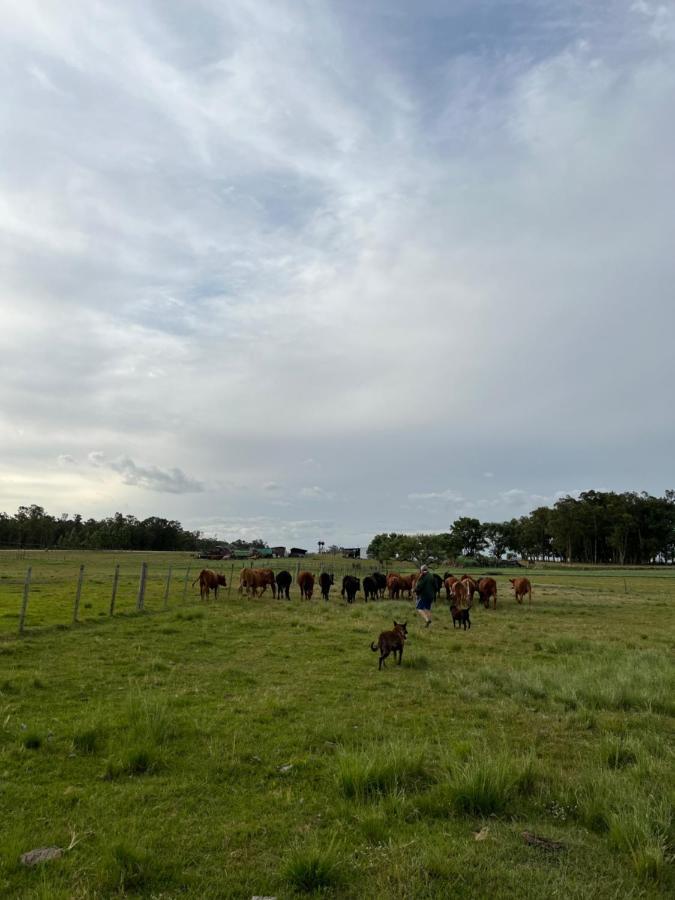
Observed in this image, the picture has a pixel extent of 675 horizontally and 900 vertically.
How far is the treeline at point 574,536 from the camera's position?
117625 millimetres

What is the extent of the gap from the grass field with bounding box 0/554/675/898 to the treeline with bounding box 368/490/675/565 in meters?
110

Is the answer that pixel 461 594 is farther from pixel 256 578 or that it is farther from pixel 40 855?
pixel 40 855

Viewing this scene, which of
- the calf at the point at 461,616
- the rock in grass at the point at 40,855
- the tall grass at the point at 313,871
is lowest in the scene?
the rock in grass at the point at 40,855

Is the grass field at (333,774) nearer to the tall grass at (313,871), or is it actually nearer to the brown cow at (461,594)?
the tall grass at (313,871)

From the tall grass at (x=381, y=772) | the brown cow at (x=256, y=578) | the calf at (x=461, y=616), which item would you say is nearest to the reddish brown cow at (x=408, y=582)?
the brown cow at (x=256, y=578)

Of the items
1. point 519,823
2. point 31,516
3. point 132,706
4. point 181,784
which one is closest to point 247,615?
point 132,706

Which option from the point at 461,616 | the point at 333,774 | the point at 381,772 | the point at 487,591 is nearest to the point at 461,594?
the point at 487,591

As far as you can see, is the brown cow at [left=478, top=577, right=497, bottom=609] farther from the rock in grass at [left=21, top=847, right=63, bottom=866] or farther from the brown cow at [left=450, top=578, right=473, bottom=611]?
the rock in grass at [left=21, top=847, right=63, bottom=866]

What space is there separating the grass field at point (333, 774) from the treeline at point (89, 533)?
13201cm

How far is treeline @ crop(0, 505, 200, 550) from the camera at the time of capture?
133000 millimetres

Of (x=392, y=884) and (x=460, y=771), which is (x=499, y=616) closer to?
(x=460, y=771)

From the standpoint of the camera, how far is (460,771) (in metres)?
5.62

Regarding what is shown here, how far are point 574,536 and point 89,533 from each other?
116 metres

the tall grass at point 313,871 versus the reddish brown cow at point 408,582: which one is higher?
the reddish brown cow at point 408,582
